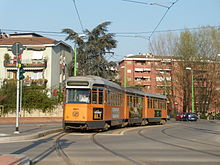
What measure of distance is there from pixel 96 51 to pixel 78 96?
2475cm

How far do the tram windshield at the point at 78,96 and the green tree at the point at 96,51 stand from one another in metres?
24.0

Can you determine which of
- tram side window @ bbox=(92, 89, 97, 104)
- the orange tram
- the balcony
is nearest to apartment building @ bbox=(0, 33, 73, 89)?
the balcony

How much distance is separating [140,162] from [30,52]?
41.4 m

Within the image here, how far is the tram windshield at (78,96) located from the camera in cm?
1839

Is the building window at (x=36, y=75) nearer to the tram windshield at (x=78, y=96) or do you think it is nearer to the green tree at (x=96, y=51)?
the green tree at (x=96, y=51)

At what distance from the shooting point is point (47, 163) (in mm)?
8664

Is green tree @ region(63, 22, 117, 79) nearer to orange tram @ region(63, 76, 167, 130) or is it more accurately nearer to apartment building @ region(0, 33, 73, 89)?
apartment building @ region(0, 33, 73, 89)

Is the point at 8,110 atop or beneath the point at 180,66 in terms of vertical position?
beneath

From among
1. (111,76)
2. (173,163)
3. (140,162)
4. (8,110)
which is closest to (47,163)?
(140,162)

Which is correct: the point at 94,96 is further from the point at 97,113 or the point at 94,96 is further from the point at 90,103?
the point at 97,113

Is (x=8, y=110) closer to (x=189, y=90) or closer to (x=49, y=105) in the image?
(x=49, y=105)

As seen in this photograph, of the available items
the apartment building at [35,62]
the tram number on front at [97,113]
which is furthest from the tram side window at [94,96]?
the apartment building at [35,62]

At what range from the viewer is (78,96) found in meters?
18.5

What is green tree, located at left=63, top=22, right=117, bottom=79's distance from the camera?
141 ft
